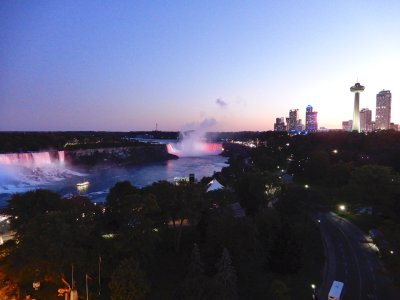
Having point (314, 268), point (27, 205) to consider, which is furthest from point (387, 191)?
point (27, 205)

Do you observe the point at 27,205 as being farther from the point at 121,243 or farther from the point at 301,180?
the point at 301,180

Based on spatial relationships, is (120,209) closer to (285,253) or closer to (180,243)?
(180,243)

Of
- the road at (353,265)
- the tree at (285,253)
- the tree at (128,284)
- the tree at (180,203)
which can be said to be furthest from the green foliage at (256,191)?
the tree at (128,284)

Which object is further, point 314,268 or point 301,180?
point 301,180

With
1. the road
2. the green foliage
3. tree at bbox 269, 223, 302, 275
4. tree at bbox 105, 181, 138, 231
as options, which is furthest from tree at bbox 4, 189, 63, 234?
the road

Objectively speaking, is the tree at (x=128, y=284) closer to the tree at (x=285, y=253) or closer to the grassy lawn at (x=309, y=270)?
the grassy lawn at (x=309, y=270)

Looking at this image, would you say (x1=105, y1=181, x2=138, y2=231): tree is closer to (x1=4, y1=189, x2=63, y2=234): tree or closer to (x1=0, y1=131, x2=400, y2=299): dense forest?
(x1=0, y1=131, x2=400, y2=299): dense forest
